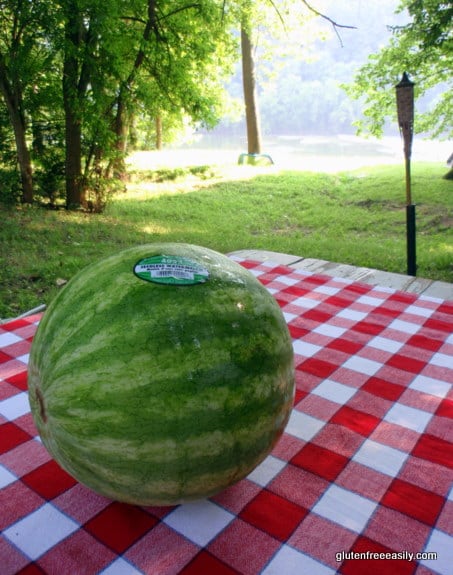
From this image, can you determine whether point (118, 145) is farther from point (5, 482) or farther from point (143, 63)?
point (5, 482)

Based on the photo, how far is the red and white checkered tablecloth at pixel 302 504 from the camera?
1.14 metres

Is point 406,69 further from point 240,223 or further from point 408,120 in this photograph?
point 408,120

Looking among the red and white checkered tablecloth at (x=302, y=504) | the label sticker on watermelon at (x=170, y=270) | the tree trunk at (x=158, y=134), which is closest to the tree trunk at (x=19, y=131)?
the red and white checkered tablecloth at (x=302, y=504)

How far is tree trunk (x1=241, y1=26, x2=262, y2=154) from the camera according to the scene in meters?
15.0

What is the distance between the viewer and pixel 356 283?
3.07 metres

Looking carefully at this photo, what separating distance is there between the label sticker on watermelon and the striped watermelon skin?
0.02 m

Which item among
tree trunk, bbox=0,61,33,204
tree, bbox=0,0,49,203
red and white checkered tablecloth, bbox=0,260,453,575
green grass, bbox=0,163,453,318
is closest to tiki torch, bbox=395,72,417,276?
green grass, bbox=0,163,453,318

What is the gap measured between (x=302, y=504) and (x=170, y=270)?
0.74 m

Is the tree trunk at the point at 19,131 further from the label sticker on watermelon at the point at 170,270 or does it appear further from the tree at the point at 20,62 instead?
the label sticker on watermelon at the point at 170,270

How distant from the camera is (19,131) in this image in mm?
6688

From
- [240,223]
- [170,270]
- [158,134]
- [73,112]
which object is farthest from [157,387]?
[158,134]

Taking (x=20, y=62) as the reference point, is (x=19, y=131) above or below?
below

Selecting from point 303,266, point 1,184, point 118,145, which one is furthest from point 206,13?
point 303,266

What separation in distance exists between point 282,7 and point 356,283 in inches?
521
